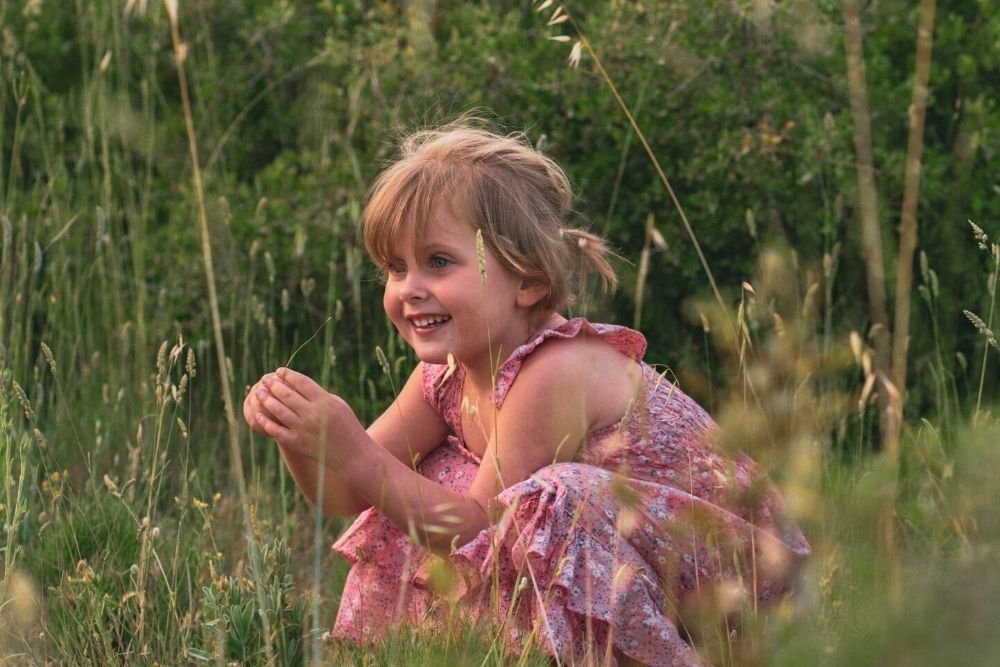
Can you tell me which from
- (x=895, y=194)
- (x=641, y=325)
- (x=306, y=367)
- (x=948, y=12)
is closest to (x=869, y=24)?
(x=948, y=12)

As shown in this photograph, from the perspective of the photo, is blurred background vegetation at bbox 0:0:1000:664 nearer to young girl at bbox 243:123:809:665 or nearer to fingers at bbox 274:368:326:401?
young girl at bbox 243:123:809:665

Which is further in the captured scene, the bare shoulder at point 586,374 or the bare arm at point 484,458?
the bare shoulder at point 586,374

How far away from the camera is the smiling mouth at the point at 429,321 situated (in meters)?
2.34

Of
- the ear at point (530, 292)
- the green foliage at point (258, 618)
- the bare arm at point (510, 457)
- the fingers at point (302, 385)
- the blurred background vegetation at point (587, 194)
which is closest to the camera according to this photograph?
the green foliage at point (258, 618)

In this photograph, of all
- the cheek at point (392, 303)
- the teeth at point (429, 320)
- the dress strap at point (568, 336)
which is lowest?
the dress strap at point (568, 336)

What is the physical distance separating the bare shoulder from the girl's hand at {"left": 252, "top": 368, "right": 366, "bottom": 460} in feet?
1.25

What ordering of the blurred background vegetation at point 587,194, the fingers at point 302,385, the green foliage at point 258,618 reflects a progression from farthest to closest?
the blurred background vegetation at point 587,194 < the fingers at point 302,385 < the green foliage at point 258,618

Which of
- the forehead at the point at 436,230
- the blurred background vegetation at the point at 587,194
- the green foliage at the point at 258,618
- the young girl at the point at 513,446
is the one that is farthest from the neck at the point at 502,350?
the blurred background vegetation at the point at 587,194

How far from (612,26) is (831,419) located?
1365 millimetres

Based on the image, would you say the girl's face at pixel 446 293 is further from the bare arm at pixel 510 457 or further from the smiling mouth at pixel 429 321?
the bare arm at pixel 510 457

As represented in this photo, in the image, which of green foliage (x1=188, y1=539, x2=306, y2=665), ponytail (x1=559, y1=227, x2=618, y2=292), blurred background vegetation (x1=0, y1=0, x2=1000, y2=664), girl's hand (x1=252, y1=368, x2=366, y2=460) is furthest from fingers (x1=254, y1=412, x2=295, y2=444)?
blurred background vegetation (x1=0, y1=0, x2=1000, y2=664)

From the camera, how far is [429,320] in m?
2.35

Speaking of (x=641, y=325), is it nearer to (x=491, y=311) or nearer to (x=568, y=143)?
(x=568, y=143)

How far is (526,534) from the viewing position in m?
2.15
